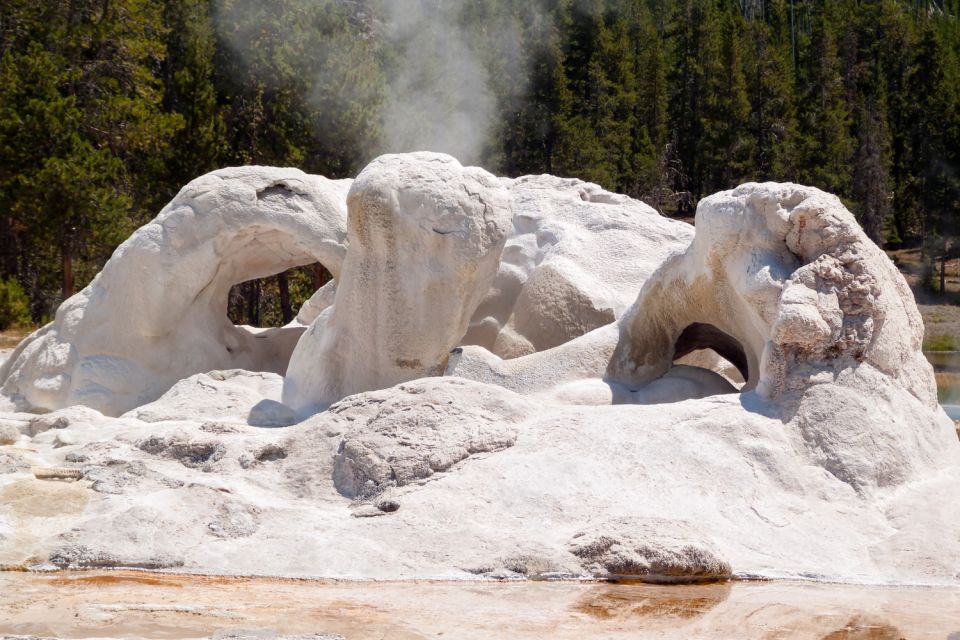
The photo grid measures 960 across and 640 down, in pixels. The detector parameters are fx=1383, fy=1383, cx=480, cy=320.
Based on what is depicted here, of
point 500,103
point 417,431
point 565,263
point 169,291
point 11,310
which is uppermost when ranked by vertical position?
point 500,103

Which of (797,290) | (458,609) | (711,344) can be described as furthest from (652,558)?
(711,344)

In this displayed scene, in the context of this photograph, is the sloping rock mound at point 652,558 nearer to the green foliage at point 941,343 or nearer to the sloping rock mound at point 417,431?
the sloping rock mound at point 417,431

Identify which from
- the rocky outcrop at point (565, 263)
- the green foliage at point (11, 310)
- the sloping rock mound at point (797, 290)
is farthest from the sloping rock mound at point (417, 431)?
the green foliage at point (11, 310)

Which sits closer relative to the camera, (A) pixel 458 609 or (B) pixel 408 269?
(A) pixel 458 609

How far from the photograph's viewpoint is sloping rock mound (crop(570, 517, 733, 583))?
4.17 metres

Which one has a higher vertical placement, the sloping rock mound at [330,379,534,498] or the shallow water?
the sloping rock mound at [330,379,534,498]

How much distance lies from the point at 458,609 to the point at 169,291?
3785 mm

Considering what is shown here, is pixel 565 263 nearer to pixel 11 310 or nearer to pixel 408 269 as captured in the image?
pixel 408 269

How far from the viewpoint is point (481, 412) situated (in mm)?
4949

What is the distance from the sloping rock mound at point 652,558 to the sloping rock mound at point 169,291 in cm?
335

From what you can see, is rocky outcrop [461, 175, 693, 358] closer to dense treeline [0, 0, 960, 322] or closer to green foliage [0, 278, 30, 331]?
green foliage [0, 278, 30, 331]

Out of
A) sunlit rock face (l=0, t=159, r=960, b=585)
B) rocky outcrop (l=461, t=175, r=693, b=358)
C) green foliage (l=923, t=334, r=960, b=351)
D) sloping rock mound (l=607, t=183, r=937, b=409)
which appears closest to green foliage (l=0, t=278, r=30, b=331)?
sunlit rock face (l=0, t=159, r=960, b=585)

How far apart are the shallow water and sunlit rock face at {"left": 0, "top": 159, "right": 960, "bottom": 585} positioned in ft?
0.45

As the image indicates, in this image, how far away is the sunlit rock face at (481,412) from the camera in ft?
14.1
